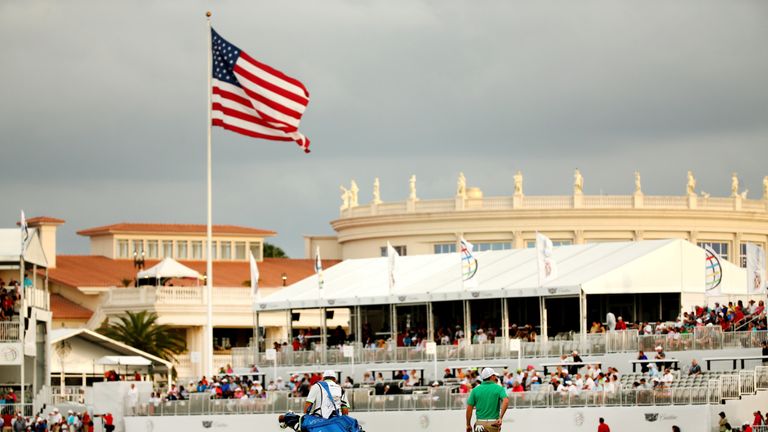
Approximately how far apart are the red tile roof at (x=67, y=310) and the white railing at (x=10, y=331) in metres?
24.7

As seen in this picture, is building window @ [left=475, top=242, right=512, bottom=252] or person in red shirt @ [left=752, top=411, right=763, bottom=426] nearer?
person in red shirt @ [left=752, top=411, right=763, bottom=426]

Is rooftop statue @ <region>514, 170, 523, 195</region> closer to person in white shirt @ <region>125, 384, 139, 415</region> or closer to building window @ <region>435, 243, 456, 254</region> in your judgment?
building window @ <region>435, 243, 456, 254</region>

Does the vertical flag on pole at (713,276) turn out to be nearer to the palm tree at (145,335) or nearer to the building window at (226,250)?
the palm tree at (145,335)

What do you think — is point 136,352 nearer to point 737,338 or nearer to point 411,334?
point 411,334

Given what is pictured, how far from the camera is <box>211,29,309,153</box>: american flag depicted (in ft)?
170

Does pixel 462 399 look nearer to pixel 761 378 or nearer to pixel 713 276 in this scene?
pixel 761 378

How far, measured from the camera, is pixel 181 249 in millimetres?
101938

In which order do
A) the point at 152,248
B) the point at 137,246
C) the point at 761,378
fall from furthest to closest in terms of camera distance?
1. the point at 152,248
2. the point at 137,246
3. the point at 761,378

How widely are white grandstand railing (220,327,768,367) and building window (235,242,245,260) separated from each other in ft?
128

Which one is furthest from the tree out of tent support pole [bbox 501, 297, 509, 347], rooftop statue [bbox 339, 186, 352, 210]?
tent support pole [bbox 501, 297, 509, 347]

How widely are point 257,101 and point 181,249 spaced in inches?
2003

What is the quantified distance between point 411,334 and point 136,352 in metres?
14.1

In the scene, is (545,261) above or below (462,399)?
above

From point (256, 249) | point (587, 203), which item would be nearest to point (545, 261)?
point (587, 203)
